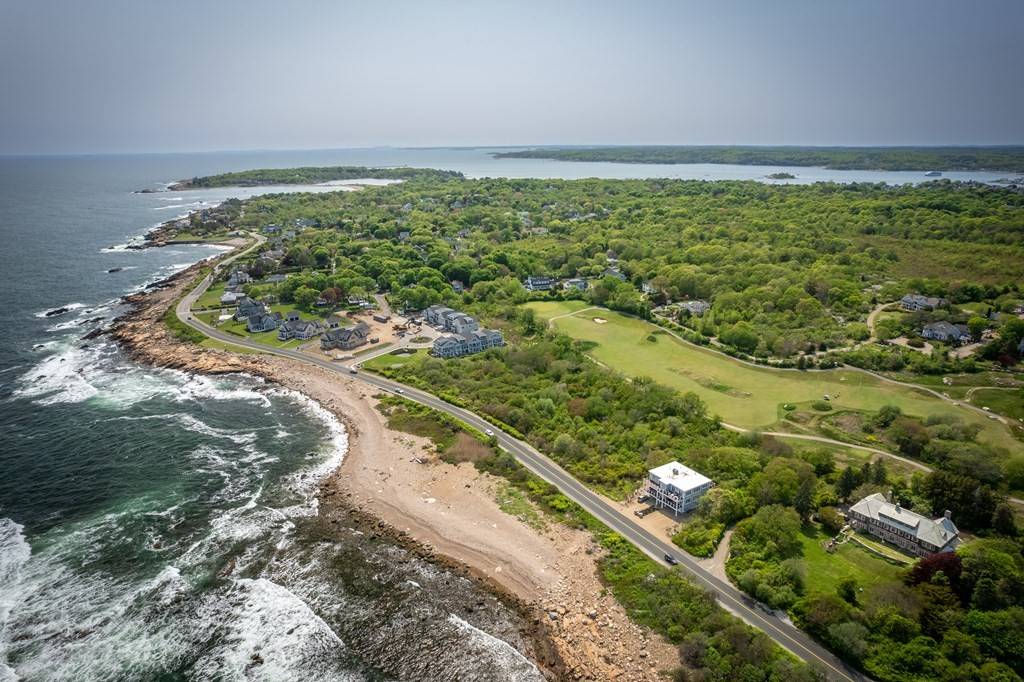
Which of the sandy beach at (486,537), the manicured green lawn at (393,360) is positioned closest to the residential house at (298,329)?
the manicured green lawn at (393,360)

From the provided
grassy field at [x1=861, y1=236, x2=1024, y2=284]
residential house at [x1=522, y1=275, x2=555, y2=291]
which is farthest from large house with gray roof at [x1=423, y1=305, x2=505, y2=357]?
grassy field at [x1=861, y1=236, x2=1024, y2=284]

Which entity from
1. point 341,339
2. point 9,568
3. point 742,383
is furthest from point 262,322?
point 742,383

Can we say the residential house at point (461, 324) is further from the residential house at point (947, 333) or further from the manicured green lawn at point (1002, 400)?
the residential house at point (947, 333)

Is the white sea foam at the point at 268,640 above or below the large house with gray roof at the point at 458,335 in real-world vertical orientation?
below

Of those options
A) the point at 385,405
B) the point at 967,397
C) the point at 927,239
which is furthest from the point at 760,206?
the point at 385,405

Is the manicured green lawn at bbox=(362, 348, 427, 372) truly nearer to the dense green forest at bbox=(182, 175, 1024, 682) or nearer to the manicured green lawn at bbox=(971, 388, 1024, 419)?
the dense green forest at bbox=(182, 175, 1024, 682)
